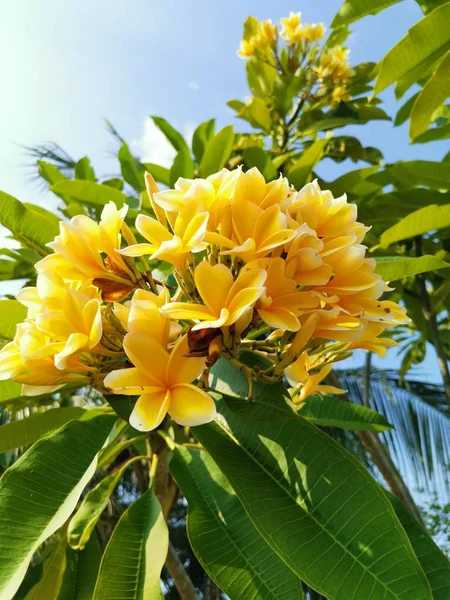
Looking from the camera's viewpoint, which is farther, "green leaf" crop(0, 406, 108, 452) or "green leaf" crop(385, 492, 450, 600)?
"green leaf" crop(0, 406, 108, 452)

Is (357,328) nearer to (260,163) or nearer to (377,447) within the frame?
(377,447)

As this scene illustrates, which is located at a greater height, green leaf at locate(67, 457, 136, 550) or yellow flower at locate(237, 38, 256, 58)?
yellow flower at locate(237, 38, 256, 58)

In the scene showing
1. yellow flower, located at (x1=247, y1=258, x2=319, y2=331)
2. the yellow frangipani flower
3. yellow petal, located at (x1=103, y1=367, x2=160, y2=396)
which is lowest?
yellow petal, located at (x1=103, y1=367, x2=160, y2=396)

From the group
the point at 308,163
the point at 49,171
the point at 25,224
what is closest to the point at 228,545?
the point at 25,224

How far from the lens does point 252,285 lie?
0.65 meters


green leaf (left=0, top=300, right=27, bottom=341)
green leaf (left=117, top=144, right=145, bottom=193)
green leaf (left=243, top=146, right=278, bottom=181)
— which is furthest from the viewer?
green leaf (left=117, top=144, right=145, bottom=193)

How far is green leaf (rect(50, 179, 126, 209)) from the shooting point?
1527 millimetres

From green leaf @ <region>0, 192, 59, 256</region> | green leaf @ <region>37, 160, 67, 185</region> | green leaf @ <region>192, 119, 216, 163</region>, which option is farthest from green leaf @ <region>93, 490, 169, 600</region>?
green leaf @ <region>192, 119, 216, 163</region>

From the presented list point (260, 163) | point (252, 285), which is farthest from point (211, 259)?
point (260, 163)

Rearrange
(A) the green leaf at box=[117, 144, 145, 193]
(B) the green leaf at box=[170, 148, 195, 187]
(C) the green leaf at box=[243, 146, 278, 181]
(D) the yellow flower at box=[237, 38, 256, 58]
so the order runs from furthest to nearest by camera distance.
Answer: (D) the yellow flower at box=[237, 38, 256, 58] < (A) the green leaf at box=[117, 144, 145, 193] < (C) the green leaf at box=[243, 146, 278, 181] < (B) the green leaf at box=[170, 148, 195, 187]

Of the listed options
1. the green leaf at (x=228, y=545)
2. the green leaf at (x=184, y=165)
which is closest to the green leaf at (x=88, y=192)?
the green leaf at (x=184, y=165)

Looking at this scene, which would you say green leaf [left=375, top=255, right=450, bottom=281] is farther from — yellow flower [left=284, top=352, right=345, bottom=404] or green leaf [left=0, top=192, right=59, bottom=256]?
green leaf [left=0, top=192, right=59, bottom=256]

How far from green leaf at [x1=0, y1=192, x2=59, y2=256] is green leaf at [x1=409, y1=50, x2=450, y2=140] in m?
0.90

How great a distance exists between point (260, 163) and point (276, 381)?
1132 millimetres
